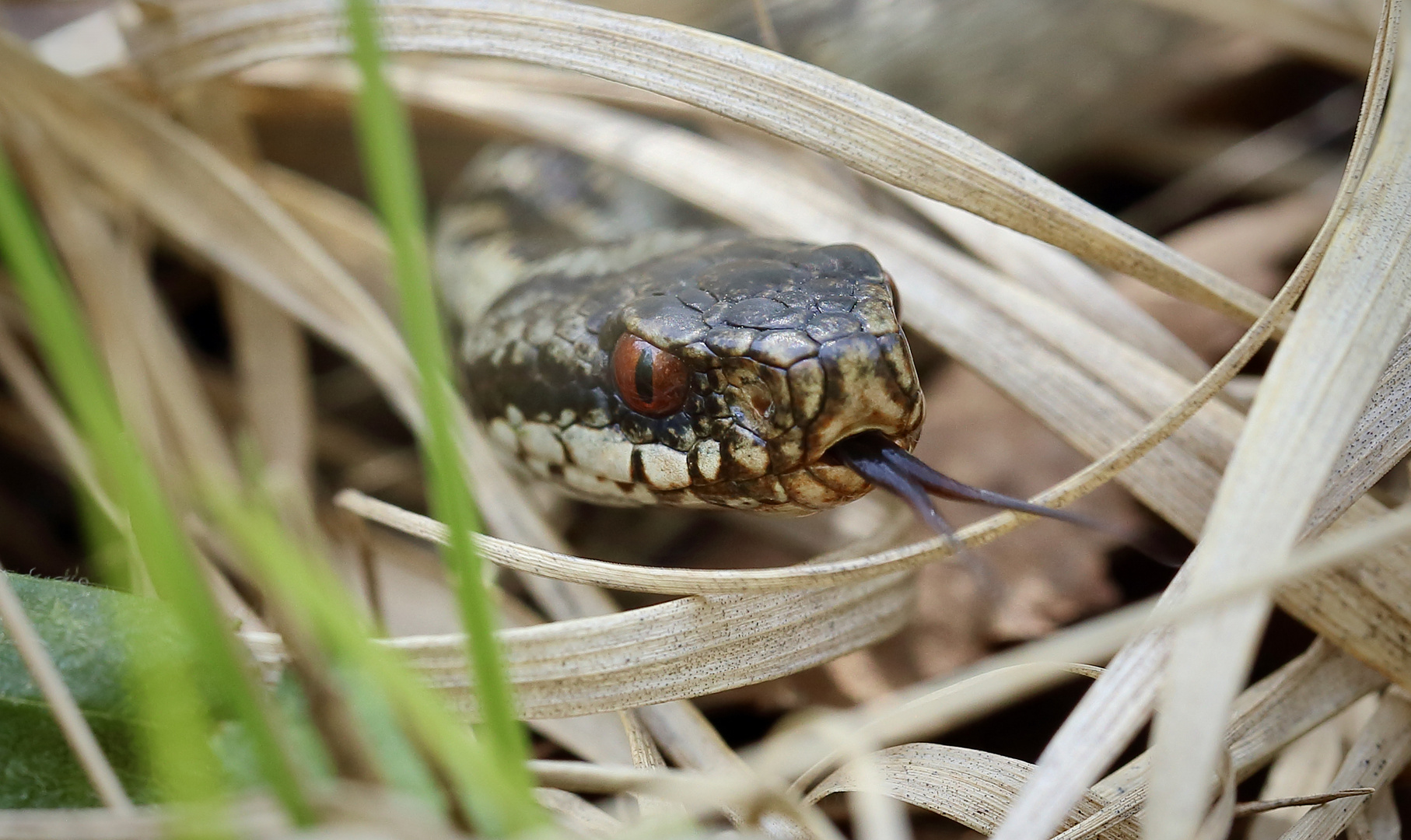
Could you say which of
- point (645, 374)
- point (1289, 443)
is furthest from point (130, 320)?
point (1289, 443)

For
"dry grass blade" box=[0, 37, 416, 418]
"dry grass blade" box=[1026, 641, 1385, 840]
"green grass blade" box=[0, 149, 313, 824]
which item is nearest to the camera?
"green grass blade" box=[0, 149, 313, 824]

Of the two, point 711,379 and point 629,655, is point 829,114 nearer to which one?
point 711,379

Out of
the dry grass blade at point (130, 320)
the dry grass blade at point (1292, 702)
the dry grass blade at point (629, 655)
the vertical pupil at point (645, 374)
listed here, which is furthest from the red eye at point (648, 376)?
the dry grass blade at point (130, 320)

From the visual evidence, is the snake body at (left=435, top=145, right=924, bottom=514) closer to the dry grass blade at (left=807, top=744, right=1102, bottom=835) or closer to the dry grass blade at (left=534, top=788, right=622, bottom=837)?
the dry grass blade at (left=807, top=744, right=1102, bottom=835)

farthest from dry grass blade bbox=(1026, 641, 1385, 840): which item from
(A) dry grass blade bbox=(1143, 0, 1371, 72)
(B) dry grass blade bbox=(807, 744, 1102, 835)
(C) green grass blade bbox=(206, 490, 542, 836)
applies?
(A) dry grass blade bbox=(1143, 0, 1371, 72)

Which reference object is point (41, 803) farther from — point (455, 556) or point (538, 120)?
point (538, 120)

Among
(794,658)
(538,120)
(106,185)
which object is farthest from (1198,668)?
(106,185)
